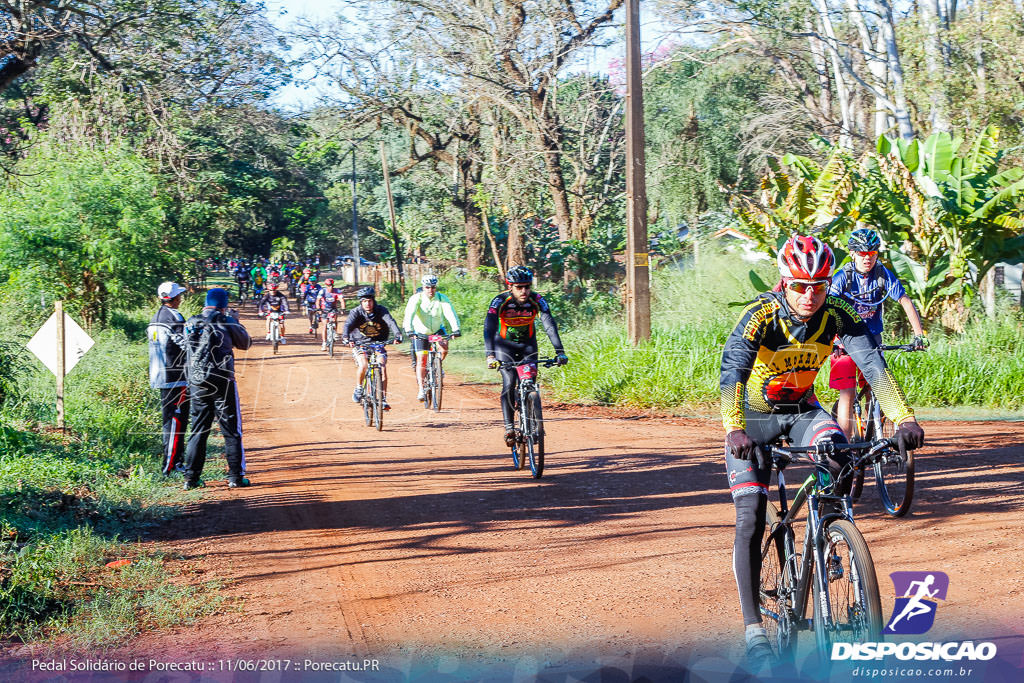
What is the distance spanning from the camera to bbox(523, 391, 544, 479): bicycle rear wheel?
10.0 m

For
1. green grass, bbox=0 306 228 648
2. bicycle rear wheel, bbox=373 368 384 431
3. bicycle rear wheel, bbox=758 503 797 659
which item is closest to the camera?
bicycle rear wheel, bbox=758 503 797 659

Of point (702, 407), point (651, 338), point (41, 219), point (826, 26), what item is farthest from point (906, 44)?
point (41, 219)

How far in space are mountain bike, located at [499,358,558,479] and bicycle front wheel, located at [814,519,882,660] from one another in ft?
18.2

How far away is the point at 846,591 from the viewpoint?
425 centimetres

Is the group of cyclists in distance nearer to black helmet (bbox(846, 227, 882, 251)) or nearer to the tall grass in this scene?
black helmet (bbox(846, 227, 882, 251))

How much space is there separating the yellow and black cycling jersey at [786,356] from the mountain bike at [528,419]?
188 inches

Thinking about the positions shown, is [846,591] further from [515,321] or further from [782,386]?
[515,321]

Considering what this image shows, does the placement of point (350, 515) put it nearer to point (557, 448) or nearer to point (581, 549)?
point (581, 549)

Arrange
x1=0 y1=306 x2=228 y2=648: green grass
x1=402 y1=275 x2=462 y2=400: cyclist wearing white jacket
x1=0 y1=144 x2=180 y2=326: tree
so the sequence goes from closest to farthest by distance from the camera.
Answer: x1=0 y1=306 x2=228 y2=648: green grass, x1=402 y1=275 x2=462 y2=400: cyclist wearing white jacket, x1=0 y1=144 x2=180 y2=326: tree

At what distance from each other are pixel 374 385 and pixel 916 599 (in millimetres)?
9561

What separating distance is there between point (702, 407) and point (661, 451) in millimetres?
3696

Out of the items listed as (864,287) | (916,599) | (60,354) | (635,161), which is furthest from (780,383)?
(635,161)

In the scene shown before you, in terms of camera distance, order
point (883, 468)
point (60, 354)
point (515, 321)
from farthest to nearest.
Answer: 1. point (60, 354)
2. point (515, 321)
3. point (883, 468)

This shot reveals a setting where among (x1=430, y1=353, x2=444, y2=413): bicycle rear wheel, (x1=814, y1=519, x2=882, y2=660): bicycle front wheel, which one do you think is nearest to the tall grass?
(x1=430, y1=353, x2=444, y2=413): bicycle rear wheel
